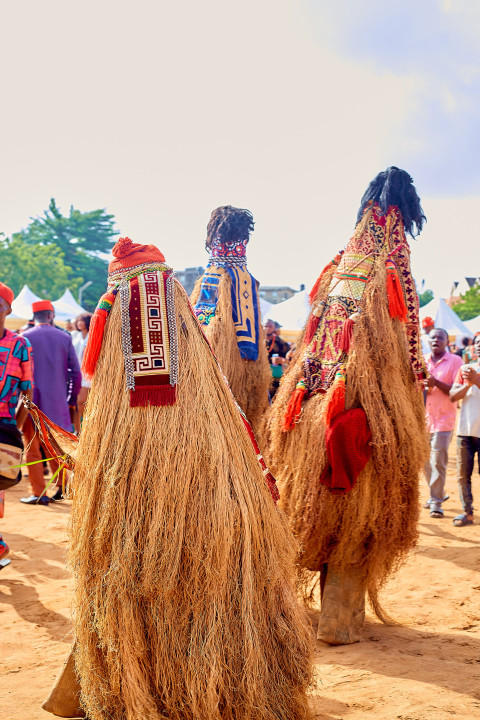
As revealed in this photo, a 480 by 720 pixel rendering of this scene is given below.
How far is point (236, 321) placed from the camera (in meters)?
6.20

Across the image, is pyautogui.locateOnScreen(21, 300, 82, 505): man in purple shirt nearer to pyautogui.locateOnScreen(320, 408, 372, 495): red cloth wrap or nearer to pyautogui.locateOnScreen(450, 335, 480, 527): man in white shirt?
pyautogui.locateOnScreen(450, 335, 480, 527): man in white shirt

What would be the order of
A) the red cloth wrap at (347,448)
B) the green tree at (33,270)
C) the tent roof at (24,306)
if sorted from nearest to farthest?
1. the red cloth wrap at (347,448)
2. the tent roof at (24,306)
3. the green tree at (33,270)

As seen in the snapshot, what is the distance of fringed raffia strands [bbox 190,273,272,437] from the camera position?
604cm

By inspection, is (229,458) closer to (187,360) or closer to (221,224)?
(187,360)

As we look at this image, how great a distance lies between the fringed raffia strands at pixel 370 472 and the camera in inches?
171

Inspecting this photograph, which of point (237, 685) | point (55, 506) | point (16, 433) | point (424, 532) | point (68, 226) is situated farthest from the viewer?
point (68, 226)

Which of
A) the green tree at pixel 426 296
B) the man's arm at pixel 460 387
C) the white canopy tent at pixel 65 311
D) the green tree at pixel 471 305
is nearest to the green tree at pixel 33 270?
the white canopy tent at pixel 65 311

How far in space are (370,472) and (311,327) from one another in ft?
3.75

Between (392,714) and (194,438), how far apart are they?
1699 millimetres

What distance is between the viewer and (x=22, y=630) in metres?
4.63

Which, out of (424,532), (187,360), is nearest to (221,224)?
(187,360)

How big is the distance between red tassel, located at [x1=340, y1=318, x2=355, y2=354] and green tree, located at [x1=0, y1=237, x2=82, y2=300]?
44.4 m

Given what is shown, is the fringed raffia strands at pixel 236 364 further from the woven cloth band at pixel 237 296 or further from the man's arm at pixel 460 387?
the man's arm at pixel 460 387

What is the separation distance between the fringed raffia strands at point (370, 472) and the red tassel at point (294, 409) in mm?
45
